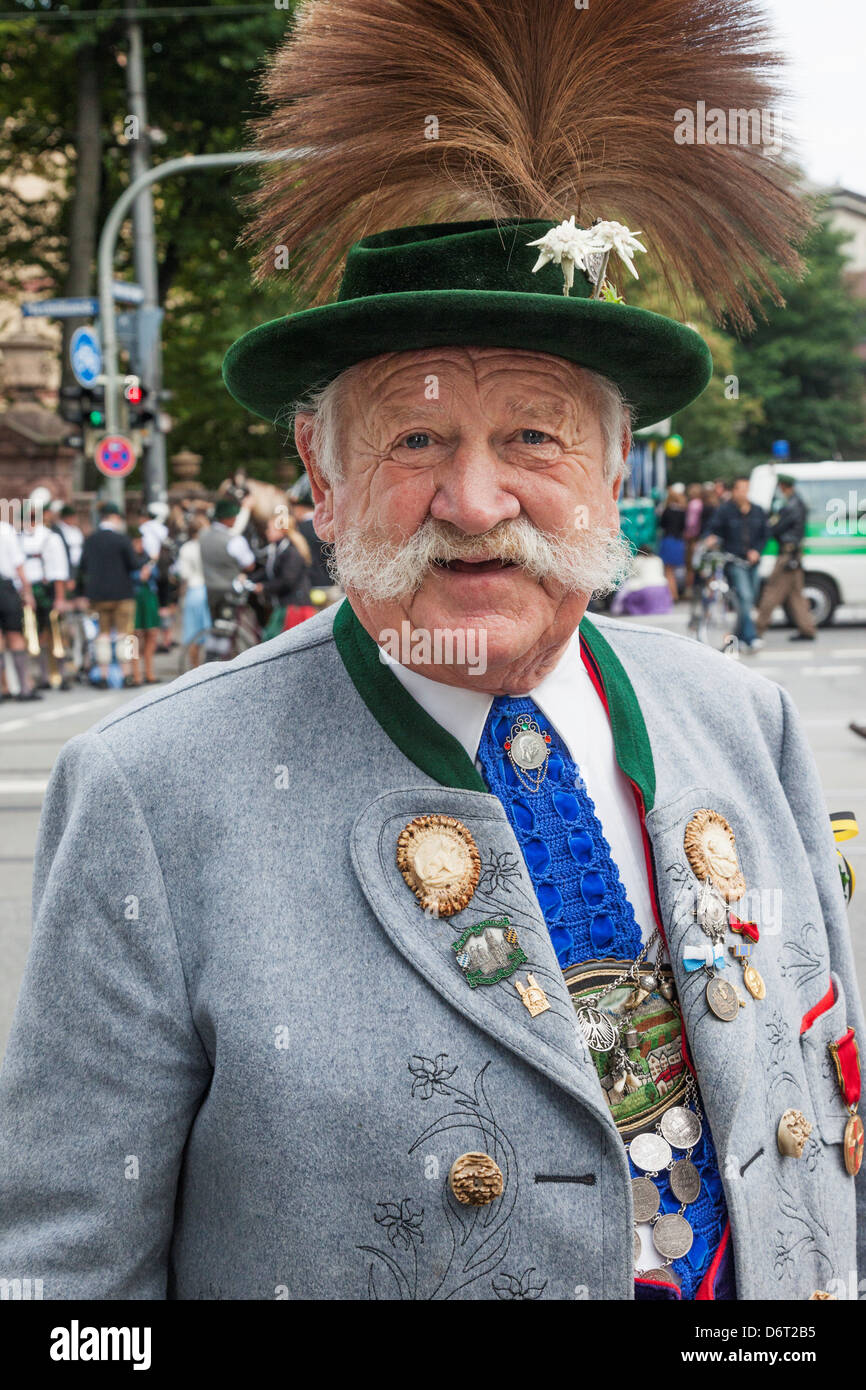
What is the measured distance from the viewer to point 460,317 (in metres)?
1.56

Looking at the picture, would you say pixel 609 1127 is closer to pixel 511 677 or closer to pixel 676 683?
pixel 511 677

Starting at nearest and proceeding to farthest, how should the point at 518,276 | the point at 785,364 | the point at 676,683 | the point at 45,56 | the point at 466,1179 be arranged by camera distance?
the point at 466,1179 → the point at 518,276 → the point at 676,683 → the point at 45,56 → the point at 785,364

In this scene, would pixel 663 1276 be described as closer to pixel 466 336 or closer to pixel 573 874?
pixel 573 874

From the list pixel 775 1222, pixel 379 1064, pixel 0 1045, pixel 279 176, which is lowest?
pixel 0 1045

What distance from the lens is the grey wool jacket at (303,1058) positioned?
4.90ft

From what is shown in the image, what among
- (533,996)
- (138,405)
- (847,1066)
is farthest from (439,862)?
(138,405)

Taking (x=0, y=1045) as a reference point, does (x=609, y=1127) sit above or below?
above

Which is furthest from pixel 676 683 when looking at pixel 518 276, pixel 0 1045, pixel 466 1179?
pixel 0 1045

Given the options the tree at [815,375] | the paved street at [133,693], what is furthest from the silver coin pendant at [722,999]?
the tree at [815,375]

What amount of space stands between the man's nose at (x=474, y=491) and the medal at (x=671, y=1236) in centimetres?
81

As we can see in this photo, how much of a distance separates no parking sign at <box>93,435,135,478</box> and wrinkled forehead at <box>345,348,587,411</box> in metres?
15.3

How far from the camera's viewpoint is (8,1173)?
1.53 meters

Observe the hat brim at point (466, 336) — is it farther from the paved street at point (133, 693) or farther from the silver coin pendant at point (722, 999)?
the paved street at point (133, 693)

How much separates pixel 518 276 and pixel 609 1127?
0.94 meters
